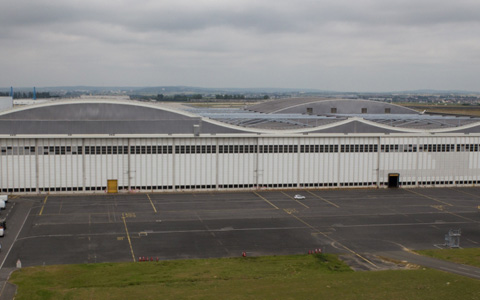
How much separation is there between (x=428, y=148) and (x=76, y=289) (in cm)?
7734

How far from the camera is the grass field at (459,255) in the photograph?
56.8 m

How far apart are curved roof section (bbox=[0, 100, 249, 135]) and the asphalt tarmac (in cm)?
1114

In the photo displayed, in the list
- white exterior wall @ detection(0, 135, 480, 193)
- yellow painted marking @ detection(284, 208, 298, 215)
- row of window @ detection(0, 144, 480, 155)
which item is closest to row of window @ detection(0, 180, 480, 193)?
white exterior wall @ detection(0, 135, 480, 193)

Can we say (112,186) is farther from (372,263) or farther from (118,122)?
(372,263)

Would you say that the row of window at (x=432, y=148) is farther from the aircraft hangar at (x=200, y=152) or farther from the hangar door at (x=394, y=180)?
the hangar door at (x=394, y=180)

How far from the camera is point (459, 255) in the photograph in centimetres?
5888

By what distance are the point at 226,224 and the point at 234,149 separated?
1089 inches

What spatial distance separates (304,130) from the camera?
99.7 meters

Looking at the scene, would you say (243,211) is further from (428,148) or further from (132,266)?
(428,148)

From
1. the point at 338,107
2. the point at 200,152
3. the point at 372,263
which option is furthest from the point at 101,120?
the point at 338,107

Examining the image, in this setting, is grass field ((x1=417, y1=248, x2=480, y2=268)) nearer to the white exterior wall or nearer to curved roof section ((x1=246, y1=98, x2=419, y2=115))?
the white exterior wall

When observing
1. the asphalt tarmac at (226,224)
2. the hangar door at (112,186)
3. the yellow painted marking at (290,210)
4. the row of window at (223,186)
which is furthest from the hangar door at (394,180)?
the hangar door at (112,186)

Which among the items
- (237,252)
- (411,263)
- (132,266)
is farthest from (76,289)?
(411,263)

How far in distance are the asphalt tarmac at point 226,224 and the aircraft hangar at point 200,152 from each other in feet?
12.7
